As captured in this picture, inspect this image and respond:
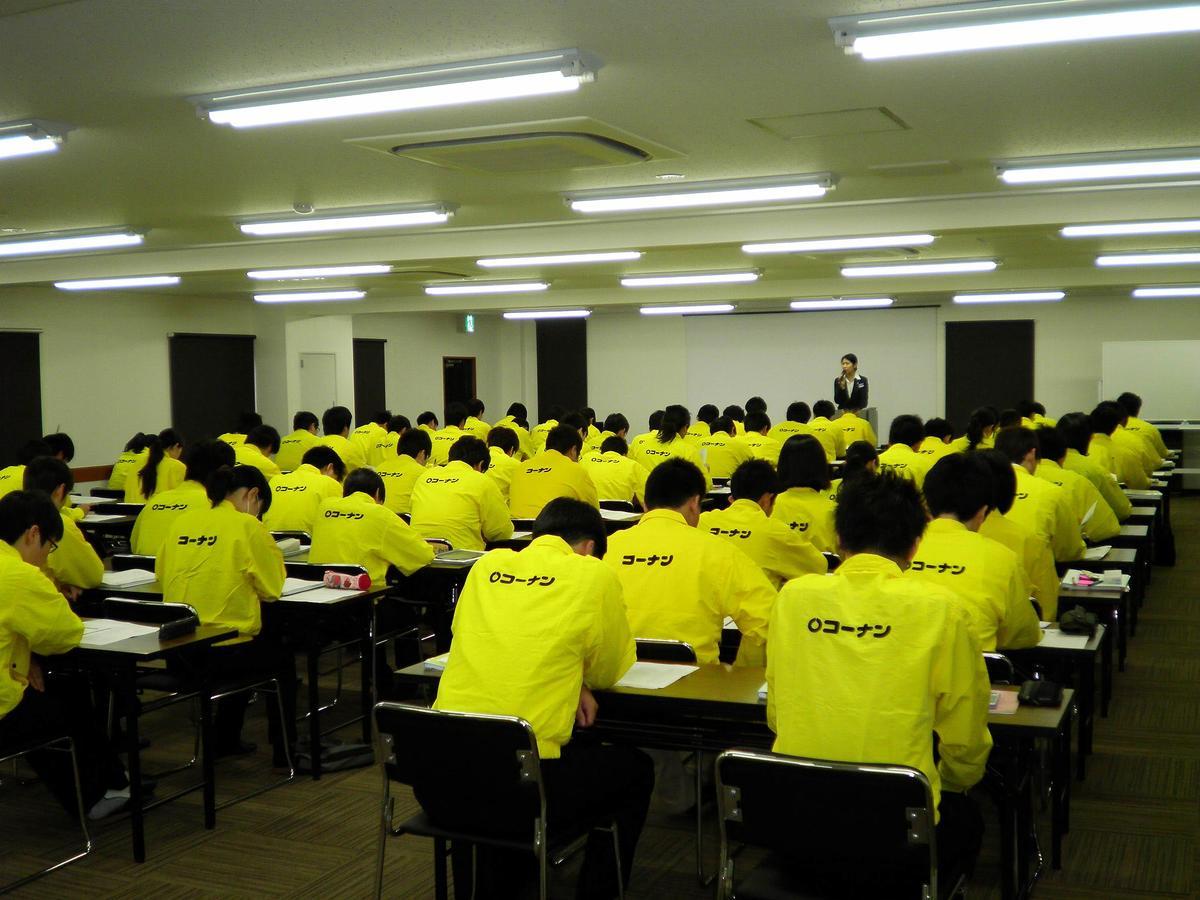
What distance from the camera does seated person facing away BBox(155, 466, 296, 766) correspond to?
15.1ft

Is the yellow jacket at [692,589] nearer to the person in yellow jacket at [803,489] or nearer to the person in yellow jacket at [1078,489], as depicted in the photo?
the person in yellow jacket at [803,489]

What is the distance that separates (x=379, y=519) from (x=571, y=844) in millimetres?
2770

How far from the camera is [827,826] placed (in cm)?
243

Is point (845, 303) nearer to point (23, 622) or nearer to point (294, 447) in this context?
point (294, 447)

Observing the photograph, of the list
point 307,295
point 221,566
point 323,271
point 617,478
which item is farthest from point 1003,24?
point 307,295

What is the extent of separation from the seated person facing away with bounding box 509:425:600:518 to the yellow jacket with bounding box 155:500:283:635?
3368 millimetres

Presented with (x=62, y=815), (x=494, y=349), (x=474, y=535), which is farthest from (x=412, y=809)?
(x=494, y=349)

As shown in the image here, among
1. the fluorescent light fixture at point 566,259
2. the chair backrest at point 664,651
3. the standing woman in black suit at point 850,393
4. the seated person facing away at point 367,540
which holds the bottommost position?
the chair backrest at point 664,651

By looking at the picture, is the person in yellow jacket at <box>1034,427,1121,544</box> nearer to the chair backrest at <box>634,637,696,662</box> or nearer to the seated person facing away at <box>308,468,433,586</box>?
the chair backrest at <box>634,637,696,662</box>

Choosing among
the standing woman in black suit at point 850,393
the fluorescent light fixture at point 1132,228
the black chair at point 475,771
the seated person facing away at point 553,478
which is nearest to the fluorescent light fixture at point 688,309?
the standing woman in black suit at point 850,393

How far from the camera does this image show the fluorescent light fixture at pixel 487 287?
13.0 metres

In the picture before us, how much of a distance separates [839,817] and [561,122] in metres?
3.43

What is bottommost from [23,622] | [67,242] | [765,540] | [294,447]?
[23,622]

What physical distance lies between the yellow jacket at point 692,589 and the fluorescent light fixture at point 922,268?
831 centimetres
